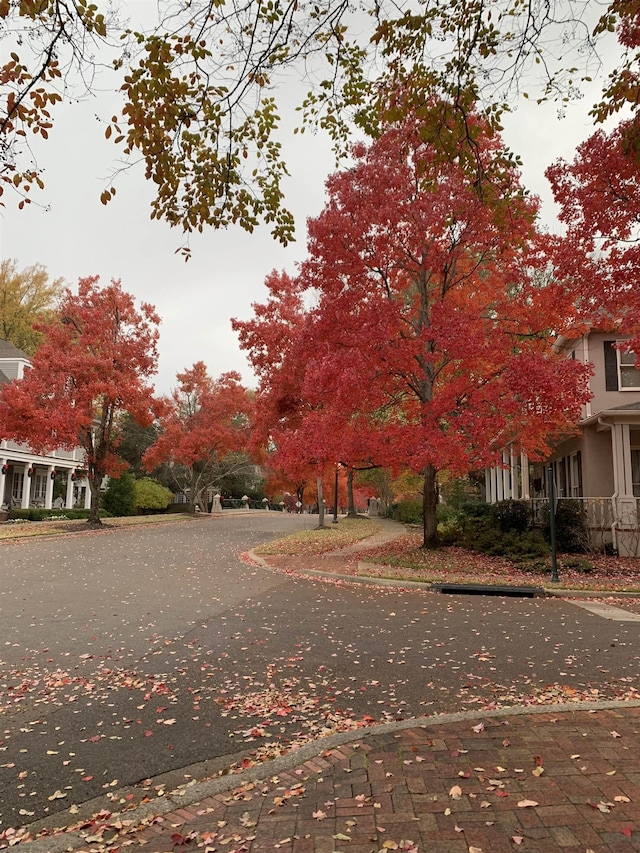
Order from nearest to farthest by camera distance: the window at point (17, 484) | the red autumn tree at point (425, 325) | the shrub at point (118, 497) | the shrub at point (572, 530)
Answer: the red autumn tree at point (425, 325)
the shrub at point (572, 530)
the window at point (17, 484)
the shrub at point (118, 497)

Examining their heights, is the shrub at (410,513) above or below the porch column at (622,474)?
below

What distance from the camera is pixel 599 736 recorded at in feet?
12.7

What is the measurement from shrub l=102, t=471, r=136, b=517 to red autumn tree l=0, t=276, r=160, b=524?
916 cm

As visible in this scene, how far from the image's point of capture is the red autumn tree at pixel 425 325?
12930 mm

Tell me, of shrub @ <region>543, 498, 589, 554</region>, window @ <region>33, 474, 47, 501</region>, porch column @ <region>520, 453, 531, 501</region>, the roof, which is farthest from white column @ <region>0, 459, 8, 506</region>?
shrub @ <region>543, 498, 589, 554</region>

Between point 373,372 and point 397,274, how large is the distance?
3.00 m

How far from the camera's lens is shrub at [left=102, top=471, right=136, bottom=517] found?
121 ft

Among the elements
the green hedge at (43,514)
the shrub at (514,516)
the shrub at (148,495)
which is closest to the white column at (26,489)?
the green hedge at (43,514)

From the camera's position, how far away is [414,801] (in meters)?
3.10

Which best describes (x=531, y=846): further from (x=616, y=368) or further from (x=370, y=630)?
(x=616, y=368)

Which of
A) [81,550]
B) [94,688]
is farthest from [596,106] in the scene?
[81,550]

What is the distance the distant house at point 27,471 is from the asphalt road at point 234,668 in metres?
25.1

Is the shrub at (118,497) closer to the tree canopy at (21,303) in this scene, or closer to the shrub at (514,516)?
the tree canopy at (21,303)

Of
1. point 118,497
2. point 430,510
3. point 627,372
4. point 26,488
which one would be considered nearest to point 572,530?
point 430,510
